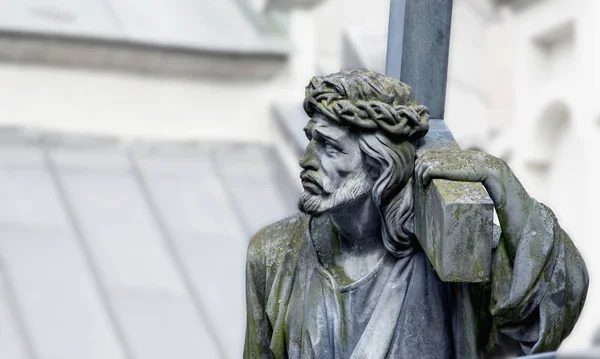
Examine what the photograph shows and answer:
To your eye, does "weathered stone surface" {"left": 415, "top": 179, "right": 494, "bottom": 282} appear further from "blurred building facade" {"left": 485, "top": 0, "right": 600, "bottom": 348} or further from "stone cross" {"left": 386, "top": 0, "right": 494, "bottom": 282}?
"blurred building facade" {"left": 485, "top": 0, "right": 600, "bottom": 348}

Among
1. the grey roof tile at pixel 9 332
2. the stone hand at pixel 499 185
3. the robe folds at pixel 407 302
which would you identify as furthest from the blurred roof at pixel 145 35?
the stone hand at pixel 499 185

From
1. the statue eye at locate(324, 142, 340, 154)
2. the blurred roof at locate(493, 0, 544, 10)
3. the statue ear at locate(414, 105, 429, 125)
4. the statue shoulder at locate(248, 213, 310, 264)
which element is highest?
the blurred roof at locate(493, 0, 544, 10)

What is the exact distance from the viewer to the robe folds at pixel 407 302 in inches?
228

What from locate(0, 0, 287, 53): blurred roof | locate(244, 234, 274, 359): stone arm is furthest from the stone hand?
locate(0, 0, 287, 53): blurred roof

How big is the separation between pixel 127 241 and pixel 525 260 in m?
8.80

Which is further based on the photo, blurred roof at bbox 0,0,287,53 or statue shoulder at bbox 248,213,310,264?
blurred roof at bbox 0,0,287,53

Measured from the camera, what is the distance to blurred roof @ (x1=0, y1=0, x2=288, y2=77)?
15164 mm

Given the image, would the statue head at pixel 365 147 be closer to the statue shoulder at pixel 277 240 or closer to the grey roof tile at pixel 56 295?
the statue shoulder at pixel 277 240

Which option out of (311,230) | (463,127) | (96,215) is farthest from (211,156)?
(311,230)

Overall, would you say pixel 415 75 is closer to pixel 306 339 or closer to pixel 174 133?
pixel 306 339

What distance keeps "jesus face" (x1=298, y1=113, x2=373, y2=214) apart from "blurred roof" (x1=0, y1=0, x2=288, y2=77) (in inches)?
362

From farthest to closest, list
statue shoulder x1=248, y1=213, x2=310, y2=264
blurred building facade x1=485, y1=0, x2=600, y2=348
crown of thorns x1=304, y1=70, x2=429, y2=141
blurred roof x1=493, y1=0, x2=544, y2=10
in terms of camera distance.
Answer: blurred roof x1=493, y1=0, x2=544, y2=10, blurred building facade x1=485, y1=0, x2=600, y2=348, statue shoulder x1=248, y1=213, x2=310, y2=264, crown of thorns x1=304, y1=70, x2=429, y2=141

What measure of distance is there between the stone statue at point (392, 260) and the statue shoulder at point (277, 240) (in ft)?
0.17

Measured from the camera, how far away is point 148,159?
15.6 m
